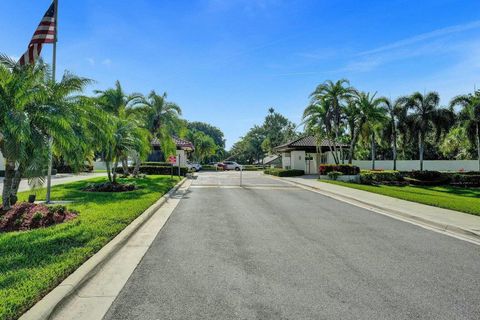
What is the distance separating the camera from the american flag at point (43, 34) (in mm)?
10749

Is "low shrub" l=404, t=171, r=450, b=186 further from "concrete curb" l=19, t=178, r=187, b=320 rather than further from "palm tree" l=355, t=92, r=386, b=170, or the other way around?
"concrete curb" l=19, t=178, r=187, b=320

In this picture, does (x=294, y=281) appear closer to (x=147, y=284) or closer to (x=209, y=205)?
(x=147, y=284)

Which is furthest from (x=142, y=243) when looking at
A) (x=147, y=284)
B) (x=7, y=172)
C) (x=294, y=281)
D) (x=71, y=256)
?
(x=7, y=172)

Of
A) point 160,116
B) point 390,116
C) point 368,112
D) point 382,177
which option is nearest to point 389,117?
point 390,116

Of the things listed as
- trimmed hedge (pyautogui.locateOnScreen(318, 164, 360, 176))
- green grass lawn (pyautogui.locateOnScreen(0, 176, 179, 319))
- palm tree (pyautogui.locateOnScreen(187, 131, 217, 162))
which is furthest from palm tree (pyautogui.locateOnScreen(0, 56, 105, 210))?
palm tree (pyautogui.locateOnScreen(187, 131, 217, 162))

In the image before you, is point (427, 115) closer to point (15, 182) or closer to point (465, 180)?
point (465, 180)

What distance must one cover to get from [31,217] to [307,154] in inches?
1337

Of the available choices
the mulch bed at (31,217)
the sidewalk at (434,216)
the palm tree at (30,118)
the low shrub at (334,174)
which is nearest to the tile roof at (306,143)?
the low shrub at (334,174)

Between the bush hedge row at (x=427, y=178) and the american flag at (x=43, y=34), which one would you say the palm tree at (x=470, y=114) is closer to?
the bush hedge row at (x=427, y=178)

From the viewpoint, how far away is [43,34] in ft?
36.4

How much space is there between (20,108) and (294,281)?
8.00 m

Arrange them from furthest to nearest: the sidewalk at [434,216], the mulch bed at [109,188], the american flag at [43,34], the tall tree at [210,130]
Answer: the tall tree at [210,130] < the mulch bed at [109,188] < the american flag at [43,34] < the sidewalk at [434,216]

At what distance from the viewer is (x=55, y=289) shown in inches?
160

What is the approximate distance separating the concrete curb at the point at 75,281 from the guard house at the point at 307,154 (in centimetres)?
3223
